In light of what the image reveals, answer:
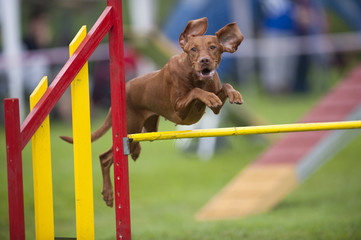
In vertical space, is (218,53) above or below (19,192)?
above

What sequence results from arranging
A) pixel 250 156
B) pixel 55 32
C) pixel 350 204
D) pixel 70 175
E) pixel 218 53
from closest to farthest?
pixel 218 53 < pixel 350 204 < pixel 70 175 < pixel 250 156 < pixel 55 32

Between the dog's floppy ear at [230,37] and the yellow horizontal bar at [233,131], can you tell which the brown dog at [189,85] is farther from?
the yellow horizontal bar at [233,131]

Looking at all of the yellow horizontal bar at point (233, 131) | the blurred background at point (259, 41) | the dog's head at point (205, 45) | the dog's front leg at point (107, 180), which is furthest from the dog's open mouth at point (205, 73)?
the blurred background at point (259, 41)

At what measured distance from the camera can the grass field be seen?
4191mm

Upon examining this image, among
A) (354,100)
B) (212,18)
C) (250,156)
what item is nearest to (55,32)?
(212,18)

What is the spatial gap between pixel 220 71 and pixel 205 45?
10.3 metres

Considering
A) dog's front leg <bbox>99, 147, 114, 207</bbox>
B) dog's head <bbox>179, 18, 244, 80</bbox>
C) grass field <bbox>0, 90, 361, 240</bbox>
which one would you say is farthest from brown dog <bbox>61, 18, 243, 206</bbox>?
grass field <bbox>0, 90, 361, 240</bbox>

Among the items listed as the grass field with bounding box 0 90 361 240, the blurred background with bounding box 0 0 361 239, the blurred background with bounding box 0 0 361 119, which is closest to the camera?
the grass field with bounding box 0 90 361 240

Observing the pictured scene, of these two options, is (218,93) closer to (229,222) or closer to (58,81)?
(58,81)

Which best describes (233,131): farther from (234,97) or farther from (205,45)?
(205,45)

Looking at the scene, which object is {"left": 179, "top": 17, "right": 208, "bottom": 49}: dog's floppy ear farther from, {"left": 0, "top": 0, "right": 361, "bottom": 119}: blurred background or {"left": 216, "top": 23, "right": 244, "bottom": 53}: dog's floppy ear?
{"left": 0, "top": 0, "right": 361, "bottom": 119}: blurred background

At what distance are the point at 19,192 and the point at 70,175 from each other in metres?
4.15

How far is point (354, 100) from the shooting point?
595 cm

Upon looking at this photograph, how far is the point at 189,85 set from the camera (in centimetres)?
290
